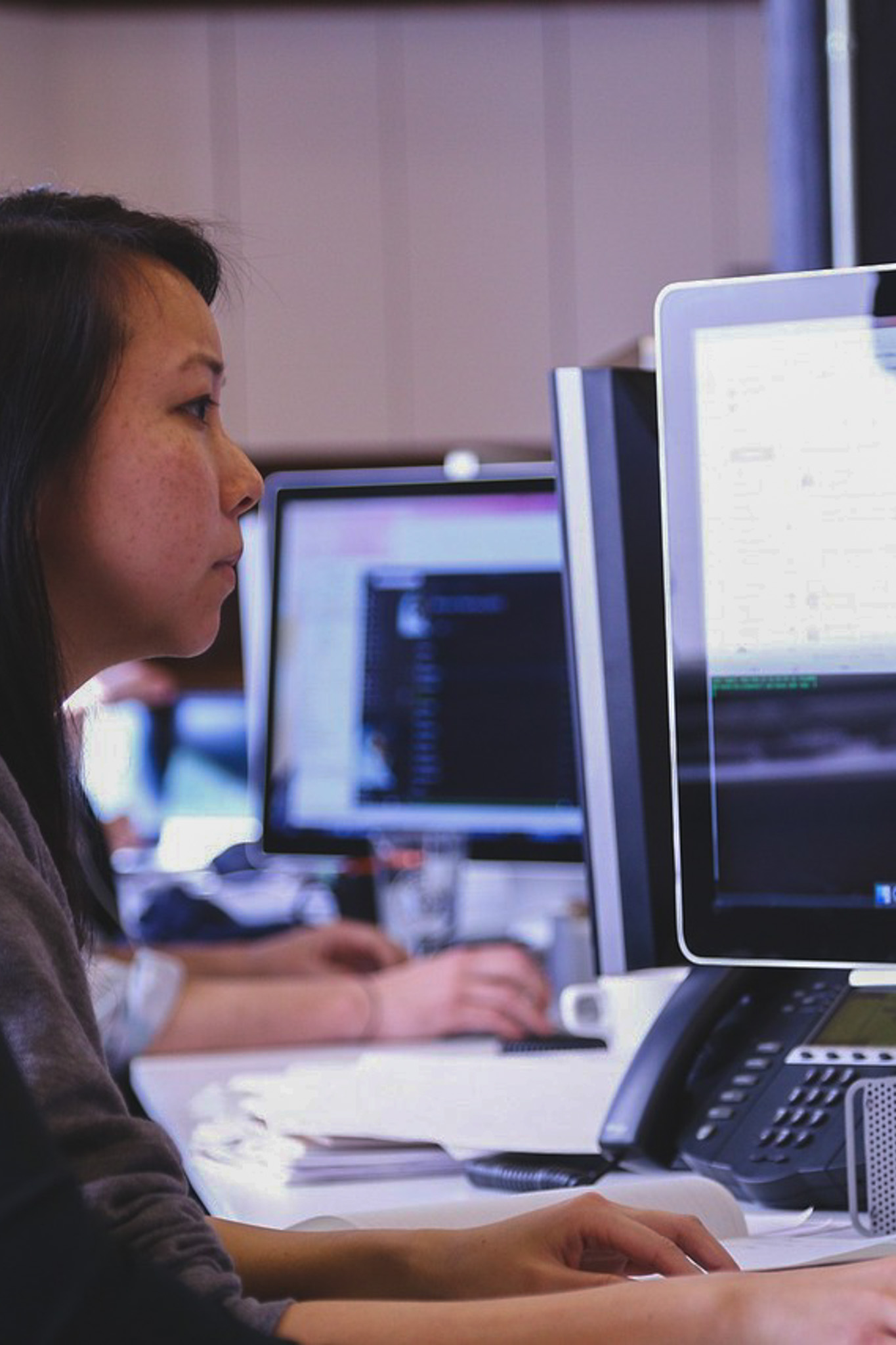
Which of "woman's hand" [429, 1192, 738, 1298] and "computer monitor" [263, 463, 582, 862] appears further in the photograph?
"computer monitor" [263, 463, 582, 862]

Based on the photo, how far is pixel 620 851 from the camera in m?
1.15

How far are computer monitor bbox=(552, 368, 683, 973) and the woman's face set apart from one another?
24 cm

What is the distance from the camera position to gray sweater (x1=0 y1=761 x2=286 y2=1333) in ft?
2.26

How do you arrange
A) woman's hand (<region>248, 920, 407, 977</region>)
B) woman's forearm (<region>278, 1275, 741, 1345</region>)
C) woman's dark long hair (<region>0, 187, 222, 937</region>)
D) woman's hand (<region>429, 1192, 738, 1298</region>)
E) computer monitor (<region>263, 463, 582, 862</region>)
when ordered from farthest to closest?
1. woman's hand (<region>248, 920, 407, 977</region>)
2. computer monitor (<region>263, 463, 582, 862</region>)
3. woman's dark long hair (<region>0, 187, 222, 937</region>)
4. woman's hand (<region>429, 1192, 738, 1298</region>)
5. woman's forearm (<region>278, 1275, 741, 1345</region>)

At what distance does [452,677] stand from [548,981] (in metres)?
0.31

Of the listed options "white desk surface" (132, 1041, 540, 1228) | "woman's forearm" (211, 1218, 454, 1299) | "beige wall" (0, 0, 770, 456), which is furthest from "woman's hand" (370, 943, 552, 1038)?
"beige wall" (0, 0, 770, 456)

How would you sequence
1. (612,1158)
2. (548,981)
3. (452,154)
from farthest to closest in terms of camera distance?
1. (452,154)
2. (548,981)
3. (612,1158)

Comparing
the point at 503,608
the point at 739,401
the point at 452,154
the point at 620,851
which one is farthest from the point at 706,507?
the point at 452,154

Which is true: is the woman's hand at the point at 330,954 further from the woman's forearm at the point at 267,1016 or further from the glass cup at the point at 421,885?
the woman's forearm at the point at 267,1016

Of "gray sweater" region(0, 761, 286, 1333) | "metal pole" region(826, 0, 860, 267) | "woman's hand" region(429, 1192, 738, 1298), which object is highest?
"metal pole" region(826, 0, 860, 267)

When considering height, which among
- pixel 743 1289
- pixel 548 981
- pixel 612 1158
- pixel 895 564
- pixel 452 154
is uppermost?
pixel 452 154

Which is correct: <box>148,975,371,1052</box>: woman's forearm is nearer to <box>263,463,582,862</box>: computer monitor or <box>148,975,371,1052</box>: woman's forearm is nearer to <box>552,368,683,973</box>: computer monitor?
<box>263,463,582,862</box>: computer monitor

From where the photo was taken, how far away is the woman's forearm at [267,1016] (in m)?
1.74

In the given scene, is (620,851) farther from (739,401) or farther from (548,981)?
(548,981)
